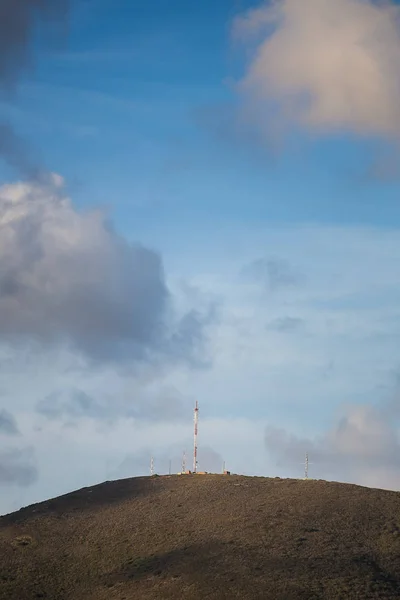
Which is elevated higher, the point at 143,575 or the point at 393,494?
the point at 393,494

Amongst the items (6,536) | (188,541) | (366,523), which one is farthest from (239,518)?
(6,536)

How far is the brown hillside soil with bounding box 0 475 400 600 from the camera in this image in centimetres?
7162

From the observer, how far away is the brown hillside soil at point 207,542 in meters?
71.6

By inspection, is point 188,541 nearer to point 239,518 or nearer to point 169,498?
point 239,518

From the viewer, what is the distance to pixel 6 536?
305 ft

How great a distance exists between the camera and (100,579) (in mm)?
78625

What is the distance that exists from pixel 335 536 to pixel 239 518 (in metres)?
10.4

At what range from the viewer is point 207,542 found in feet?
267

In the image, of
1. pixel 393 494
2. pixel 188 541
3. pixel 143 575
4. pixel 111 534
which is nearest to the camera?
pixel 143 575

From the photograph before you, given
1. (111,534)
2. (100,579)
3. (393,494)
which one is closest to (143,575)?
(100,579)

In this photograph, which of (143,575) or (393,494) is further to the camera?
(393,494)

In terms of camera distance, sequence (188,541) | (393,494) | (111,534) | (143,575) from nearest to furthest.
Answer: (143,575) → (188,541) → (111,534) → (393,494)

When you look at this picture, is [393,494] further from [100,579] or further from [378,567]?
[100,579]

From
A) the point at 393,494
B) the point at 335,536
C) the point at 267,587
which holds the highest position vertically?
the point at 393,494
